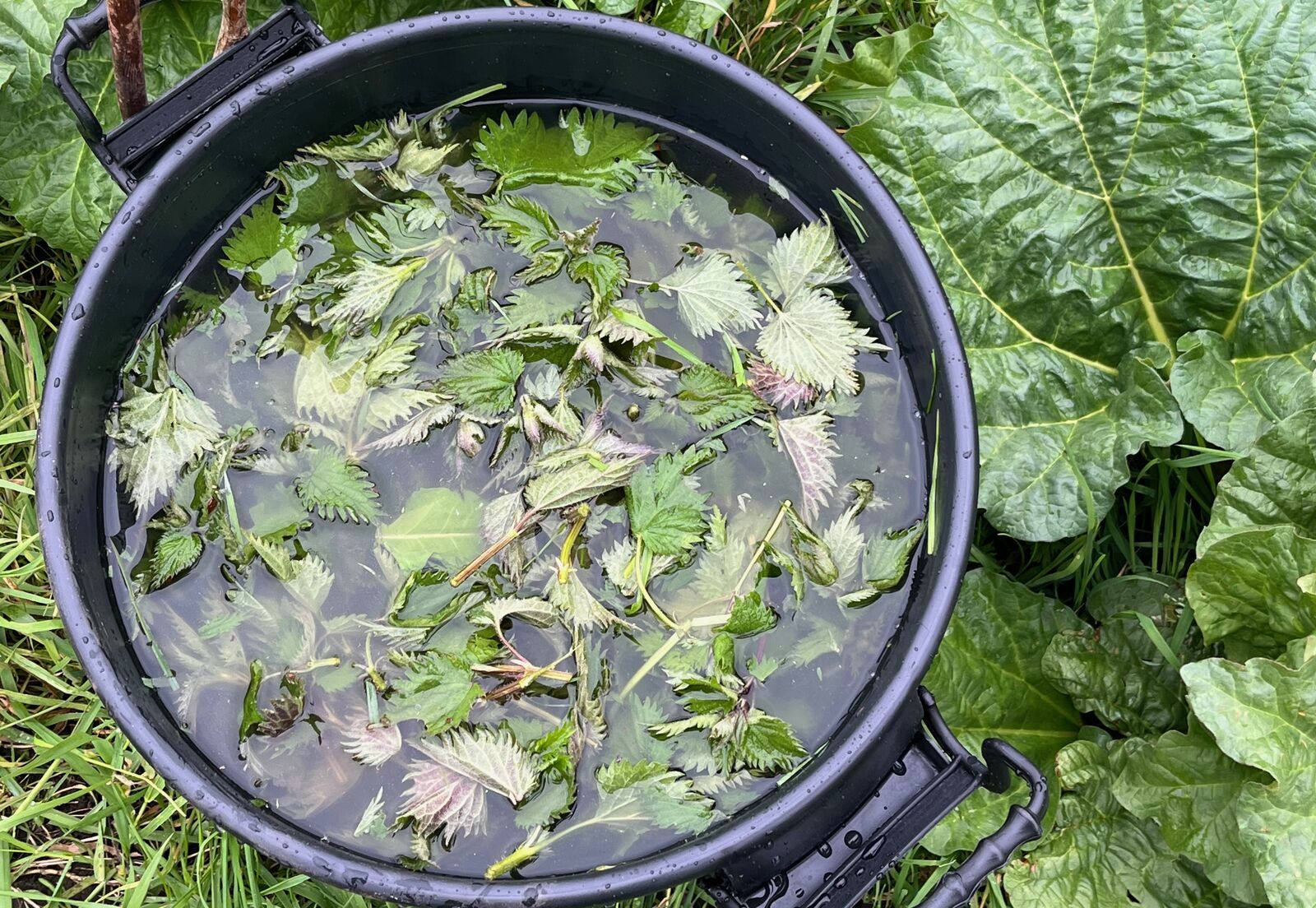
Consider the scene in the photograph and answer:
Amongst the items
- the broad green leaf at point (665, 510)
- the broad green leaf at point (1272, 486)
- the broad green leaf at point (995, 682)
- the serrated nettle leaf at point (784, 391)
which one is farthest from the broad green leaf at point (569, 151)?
the broad green leaf at point (1272, 486)

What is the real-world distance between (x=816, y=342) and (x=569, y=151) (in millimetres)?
570

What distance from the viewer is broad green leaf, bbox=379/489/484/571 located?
1.56m

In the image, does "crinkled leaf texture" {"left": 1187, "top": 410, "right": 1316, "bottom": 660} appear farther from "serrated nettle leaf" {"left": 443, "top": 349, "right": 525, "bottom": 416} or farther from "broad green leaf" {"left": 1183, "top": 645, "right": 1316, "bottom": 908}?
"serrated nettle leaf" {"left": 443, "top": 349, "right": 525, "bottom": 416}

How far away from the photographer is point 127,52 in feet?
4.88

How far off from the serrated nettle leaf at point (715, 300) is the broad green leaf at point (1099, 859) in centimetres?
105

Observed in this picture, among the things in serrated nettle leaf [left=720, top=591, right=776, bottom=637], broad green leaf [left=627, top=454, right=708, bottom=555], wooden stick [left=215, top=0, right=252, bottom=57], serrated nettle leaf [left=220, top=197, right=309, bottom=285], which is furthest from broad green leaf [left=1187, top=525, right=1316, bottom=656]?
wooden stick [left=215, top=0, right=252, bottom=57]

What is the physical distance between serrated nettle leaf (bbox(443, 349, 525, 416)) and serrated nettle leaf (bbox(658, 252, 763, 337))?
12.1 inches

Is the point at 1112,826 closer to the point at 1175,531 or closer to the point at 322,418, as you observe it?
the point at 1175,531

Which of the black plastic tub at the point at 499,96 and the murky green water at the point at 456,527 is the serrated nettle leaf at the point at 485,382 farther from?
the black plastic tub at the point at 499,96

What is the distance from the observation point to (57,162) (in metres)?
2.03

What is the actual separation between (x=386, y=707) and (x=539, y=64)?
111cm

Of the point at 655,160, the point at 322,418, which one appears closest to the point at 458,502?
the point at 322,418

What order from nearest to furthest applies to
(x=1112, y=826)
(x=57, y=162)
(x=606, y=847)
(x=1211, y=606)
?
(x=606, y=847) → (x=1211, y=606) → (x=1112, y=826) → (x=57, y=162)

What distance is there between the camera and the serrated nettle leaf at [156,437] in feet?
5.20
